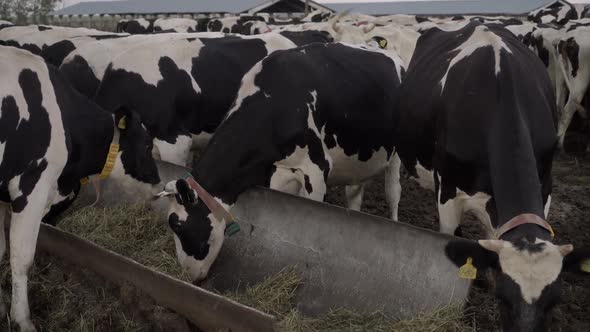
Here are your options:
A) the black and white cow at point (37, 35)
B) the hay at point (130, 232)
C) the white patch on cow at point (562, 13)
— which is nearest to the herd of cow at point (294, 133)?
the hay at point (130, 232)

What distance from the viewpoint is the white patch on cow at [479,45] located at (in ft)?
14.3

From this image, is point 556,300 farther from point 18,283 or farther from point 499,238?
point 18,283

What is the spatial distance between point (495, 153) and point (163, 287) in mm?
2126

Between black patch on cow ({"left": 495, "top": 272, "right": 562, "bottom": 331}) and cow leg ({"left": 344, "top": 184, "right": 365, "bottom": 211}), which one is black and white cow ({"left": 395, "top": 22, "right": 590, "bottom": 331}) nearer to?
black patch on cow ({"left": 495, "top": 272, "right": 562, "bottom": 331})

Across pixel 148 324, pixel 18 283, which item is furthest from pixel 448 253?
pixel 18 283

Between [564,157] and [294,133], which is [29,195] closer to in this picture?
[294,133]

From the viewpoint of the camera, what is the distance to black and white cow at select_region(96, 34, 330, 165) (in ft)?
19.9

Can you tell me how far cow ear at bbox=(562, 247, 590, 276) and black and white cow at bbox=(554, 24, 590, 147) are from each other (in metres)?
7.49

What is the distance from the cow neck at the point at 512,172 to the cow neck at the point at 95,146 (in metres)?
2.77

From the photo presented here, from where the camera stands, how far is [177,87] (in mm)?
6219

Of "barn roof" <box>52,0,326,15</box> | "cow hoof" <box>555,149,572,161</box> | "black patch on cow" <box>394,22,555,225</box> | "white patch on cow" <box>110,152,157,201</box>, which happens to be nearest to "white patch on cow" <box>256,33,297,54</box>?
"white patch on cow" <box>110,152,157,201</box>

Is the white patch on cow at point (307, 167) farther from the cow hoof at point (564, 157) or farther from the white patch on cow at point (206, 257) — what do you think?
the cow hoof at point (564, 157)

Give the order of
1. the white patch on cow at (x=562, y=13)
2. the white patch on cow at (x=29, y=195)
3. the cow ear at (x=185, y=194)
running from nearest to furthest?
the white patch on cow at (x=29, y=195), the cow ear at (x=185, y=194), the white patch on cow at (x=562, y=13)

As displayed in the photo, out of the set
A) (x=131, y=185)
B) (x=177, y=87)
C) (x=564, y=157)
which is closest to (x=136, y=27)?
(x=564, y=157)
